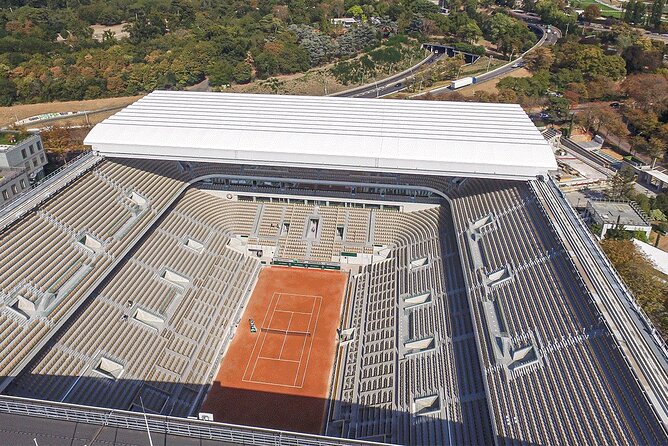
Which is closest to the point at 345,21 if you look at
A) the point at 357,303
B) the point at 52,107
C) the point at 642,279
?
the point at 52,107

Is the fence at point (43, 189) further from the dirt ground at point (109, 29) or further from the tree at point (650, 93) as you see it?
the dirt ground at point (109, 29)

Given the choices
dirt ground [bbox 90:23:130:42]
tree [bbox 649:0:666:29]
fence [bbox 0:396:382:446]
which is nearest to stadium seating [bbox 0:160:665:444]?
fence [bbox 0:396:382:446]

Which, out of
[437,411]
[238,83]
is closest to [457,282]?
[437,411]

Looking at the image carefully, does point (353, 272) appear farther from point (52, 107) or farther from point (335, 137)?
point (52, 107)

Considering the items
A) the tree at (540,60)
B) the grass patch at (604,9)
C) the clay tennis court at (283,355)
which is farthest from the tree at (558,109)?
the grass patch at (604,9)

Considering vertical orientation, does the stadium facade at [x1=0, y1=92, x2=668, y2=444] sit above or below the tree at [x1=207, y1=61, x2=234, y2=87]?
below

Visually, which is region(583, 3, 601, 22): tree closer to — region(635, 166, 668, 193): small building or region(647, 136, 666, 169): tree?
region(647, 136, 666, 169): tree
